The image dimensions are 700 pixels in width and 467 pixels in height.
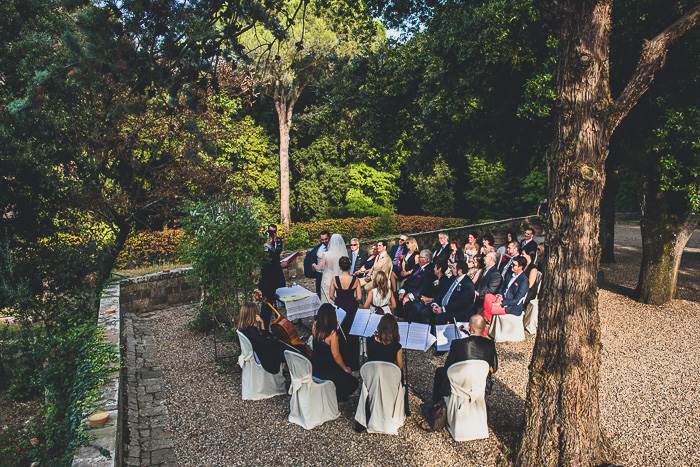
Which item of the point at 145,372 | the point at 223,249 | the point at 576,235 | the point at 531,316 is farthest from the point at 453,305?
the point at 145,372

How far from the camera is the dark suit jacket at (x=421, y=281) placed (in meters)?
9.26

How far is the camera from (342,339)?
6711mm

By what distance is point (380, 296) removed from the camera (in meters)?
8.45

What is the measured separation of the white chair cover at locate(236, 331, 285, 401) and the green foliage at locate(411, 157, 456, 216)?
79.0ft

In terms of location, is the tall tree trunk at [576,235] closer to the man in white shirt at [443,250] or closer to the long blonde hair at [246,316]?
the long blonde hair at [246,316]

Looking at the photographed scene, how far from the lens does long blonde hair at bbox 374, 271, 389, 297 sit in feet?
27.2

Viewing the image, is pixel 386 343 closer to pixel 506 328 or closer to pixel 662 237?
pixel 506 328

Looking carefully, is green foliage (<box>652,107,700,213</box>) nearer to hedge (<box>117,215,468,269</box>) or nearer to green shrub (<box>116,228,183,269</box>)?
hedge (<box>117,215,468,269</box>)

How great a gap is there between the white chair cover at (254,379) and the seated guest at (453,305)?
302cm

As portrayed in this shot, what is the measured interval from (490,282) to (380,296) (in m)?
2.04

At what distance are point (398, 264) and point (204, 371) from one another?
5.17m

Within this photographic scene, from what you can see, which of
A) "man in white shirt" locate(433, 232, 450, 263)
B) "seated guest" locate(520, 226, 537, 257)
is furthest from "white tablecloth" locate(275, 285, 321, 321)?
"seated guest" locate(520, 226, 537, 257)

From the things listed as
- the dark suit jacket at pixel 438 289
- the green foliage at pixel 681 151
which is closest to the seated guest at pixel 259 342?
the dark suit jacket at pixel 438 289

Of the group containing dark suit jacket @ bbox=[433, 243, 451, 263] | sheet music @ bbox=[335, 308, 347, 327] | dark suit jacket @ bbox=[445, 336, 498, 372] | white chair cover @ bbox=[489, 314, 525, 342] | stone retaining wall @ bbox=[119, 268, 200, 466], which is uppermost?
dark suit jacket @ bbox=[433, 243, 451, 263]
